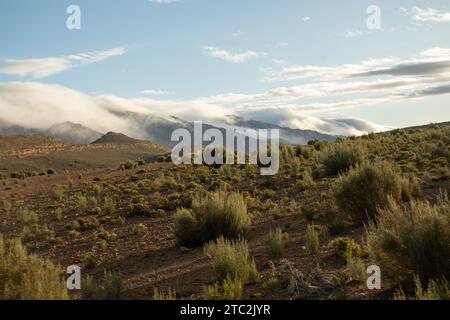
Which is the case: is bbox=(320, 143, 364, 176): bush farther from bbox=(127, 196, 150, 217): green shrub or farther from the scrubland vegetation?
bbox=(127, 196, 150, 217): green shrub

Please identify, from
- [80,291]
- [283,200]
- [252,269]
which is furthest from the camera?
[283,200]

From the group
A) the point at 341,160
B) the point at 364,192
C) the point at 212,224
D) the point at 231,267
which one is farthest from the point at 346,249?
the point at 341,160

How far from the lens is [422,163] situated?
2394cm

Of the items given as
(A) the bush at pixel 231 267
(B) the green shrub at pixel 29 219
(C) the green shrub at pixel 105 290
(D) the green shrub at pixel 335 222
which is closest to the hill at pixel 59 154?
(B) the green shrub at pixel 29 219

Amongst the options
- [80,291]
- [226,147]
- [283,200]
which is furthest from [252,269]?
[226,147]

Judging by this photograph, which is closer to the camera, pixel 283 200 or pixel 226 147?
pixel 283 200

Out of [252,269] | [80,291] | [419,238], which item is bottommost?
[80,291]

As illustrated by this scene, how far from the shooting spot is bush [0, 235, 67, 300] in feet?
24.8

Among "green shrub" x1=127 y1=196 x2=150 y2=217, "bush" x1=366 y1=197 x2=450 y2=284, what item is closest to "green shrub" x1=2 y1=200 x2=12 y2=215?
"green shrub" x1=127 y1=196 x2=150 y2=217

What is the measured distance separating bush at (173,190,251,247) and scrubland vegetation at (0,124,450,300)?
31 mm

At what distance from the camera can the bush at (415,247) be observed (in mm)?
8078

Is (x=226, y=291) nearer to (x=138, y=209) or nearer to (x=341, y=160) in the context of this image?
(x=138, y=209)
